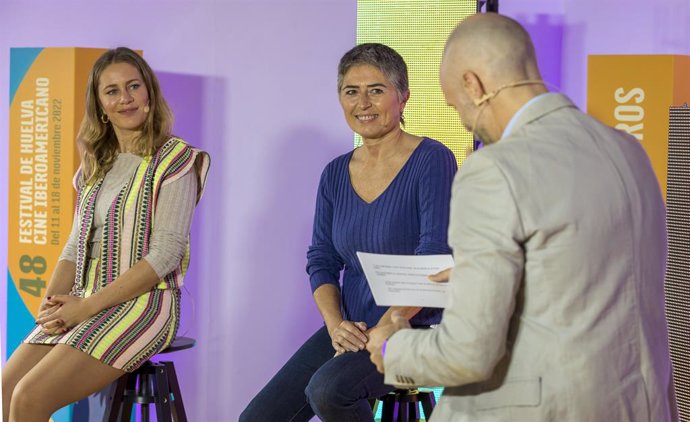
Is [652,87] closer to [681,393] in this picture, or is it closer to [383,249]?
[681,393]

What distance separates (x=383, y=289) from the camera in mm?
2207

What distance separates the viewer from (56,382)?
9.66ft

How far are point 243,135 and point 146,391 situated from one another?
1681mm

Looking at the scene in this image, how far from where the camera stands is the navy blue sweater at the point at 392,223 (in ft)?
9.32

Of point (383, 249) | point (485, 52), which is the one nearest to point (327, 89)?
point (383, 249)

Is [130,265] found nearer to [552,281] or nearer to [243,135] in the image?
[243,135]

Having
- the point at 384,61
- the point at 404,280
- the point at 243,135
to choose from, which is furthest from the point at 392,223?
the point at 243,135

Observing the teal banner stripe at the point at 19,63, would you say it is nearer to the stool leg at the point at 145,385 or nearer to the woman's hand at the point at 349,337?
the stool leg at the point at 145,385

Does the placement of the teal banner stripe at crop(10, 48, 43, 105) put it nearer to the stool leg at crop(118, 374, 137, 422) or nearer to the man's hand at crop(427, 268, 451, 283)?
the stool leg at crop(118, 374, 137, 422)

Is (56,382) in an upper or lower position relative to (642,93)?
lower

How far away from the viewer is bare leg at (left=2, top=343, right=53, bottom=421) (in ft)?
10.1

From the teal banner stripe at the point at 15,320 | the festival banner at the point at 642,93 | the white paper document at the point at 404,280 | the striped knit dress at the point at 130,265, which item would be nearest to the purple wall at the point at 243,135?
the teal banner stripe at the point at 15,320

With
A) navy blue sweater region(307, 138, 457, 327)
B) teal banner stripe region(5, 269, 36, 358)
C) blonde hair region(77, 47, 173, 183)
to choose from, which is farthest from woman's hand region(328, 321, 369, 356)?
teal banner stripe region(5, 269, 36, 358)

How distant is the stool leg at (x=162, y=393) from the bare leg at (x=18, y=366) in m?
0.38
